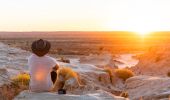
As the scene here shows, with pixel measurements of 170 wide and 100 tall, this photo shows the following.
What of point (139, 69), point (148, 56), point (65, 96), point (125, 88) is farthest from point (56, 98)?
point (148, 56)

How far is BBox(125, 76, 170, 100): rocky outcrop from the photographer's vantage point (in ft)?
51.2

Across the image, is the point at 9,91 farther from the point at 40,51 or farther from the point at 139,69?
the point at 139,69

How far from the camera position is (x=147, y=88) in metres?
18.7

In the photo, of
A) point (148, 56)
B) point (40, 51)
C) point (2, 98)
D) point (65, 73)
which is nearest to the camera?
point (40, 51)

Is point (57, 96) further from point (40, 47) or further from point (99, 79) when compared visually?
point (99, 79)

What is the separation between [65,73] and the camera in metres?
18.4

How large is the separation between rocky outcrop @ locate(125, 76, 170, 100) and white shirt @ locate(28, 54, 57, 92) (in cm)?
515

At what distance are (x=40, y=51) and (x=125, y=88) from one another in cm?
1137

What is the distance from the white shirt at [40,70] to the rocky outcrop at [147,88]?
515 cm

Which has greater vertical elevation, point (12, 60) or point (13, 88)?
point (13, 88)

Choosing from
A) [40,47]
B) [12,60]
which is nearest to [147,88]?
[12,60]

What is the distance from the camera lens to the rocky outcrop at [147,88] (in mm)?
15613

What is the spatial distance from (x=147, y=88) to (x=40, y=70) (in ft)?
29.0

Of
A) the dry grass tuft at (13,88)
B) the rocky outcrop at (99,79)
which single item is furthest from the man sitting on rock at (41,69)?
the rocky outcrop at (99,79)
